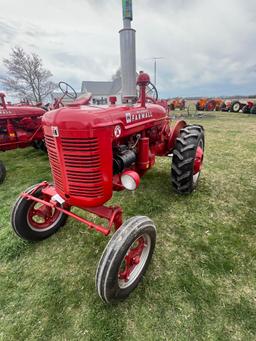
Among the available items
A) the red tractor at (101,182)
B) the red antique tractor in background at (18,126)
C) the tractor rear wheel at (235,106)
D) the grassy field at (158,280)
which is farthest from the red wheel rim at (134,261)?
the tractor rear wheel at (235,106)

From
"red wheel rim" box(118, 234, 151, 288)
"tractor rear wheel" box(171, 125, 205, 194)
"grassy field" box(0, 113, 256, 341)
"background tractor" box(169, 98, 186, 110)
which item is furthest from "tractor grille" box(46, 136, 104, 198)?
"background tractor" box(169, 98, 186, 110)

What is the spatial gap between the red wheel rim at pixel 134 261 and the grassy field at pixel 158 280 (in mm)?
160

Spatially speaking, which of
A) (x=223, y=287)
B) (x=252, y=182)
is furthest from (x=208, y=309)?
(x=252, y=182)

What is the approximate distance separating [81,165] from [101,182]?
23cm

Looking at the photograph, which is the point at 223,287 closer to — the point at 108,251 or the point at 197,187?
the point at 108,251

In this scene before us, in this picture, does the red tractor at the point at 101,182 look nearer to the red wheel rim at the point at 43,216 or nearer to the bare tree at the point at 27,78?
the red wheel rim at the point at 43,216

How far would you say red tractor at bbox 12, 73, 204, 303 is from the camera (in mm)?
1544

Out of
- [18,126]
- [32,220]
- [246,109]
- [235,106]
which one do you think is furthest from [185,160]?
[235,106]

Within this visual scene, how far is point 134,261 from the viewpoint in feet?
6.07

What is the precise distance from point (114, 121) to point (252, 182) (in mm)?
3212

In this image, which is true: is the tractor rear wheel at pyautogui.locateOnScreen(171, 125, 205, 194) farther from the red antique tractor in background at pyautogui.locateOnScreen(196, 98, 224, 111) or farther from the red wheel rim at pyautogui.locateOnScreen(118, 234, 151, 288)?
the red antique tractor in background at pyautogui.locateOnScreen(196, 98, 224, 111)

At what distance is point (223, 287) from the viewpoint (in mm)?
1842

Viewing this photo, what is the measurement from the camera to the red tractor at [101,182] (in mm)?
1544

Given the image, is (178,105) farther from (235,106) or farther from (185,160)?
(185,160)
